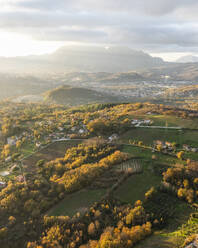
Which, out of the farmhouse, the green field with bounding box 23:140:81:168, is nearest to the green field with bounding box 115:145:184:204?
the farmhouse

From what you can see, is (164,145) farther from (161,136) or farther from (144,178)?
(144,178)

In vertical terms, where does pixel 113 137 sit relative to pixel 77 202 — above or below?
above

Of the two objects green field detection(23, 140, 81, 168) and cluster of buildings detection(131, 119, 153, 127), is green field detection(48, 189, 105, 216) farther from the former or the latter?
cluster of buildings detection(131, 119, 153, 127)

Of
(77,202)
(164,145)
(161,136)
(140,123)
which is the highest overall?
(140,123)

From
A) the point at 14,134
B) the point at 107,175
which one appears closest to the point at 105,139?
the point at 107,175

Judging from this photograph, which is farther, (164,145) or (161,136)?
(161,136)

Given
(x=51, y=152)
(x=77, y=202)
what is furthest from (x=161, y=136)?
(x=51, y=152)

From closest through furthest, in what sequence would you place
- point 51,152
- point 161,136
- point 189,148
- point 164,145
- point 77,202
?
point 77,202, point 189,148, point 164,145, point 161,136, point 51,152

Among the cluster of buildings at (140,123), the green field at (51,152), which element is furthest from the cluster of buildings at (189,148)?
the green field at (51,152)

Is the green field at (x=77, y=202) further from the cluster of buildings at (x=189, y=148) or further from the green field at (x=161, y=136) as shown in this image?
the cluster of buildings at (x=189, y=148)

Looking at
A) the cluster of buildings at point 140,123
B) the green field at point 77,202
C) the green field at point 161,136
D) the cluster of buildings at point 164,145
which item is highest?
the cluster of buildings at point 140,123
